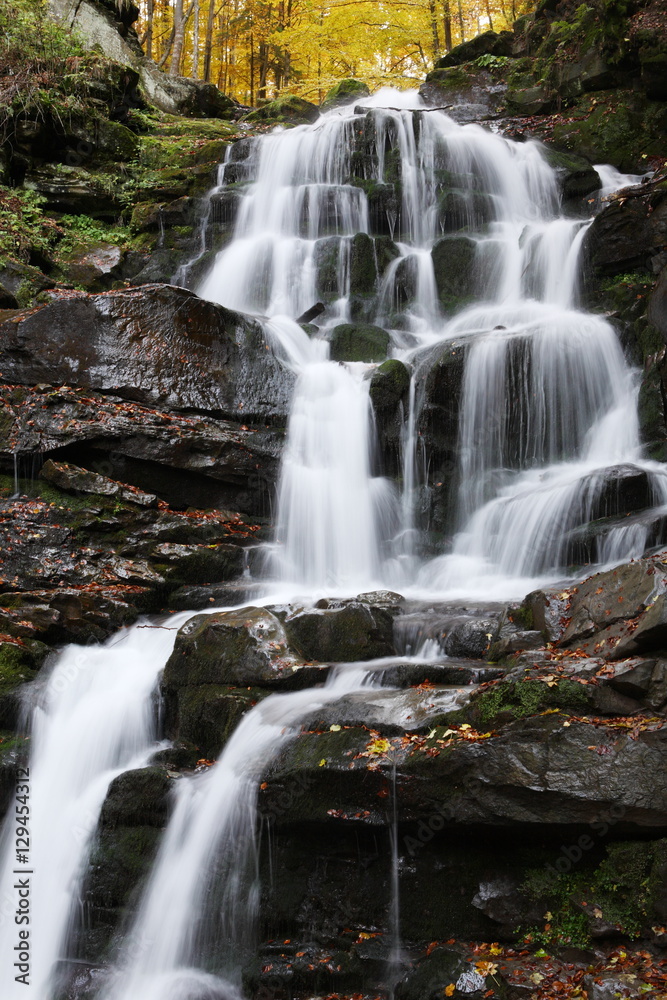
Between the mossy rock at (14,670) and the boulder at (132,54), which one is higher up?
the boulder at (132,54)

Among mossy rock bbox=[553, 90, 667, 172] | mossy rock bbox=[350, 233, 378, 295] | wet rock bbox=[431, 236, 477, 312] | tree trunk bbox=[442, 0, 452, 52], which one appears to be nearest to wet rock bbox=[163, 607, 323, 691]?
mossy rock bbox=[350, 233, 378, 295]

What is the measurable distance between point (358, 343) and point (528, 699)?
814cm

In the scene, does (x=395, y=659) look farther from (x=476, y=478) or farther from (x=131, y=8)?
(x=131, y=8)

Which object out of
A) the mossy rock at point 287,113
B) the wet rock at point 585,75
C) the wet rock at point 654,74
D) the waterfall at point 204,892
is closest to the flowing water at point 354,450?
the waterfall at point 204,892

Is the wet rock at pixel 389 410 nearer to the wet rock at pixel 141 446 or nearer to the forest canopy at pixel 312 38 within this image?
the wet rock at pixel 141 446

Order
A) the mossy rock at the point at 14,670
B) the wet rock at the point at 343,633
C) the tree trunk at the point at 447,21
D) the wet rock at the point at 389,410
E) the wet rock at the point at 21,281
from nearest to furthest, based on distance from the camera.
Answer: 1. the wet rock at the point at 343,633
2. the mossy rock at the point at 14,670
3. the wet rock at the point at 389,410
4. the wet rock at the point at 21,281
5. the tree trunk at the point at 447,21

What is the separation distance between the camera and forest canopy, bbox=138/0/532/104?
24.3m

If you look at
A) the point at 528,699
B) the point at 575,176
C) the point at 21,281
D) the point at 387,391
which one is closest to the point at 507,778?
the point at 528,699

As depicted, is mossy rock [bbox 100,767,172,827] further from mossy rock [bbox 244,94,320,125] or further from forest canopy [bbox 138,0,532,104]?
forest canopy [bbox 138,0,532,104]

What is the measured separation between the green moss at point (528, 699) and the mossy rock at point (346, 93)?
2026 centimetres

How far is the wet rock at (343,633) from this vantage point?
6.57 metres

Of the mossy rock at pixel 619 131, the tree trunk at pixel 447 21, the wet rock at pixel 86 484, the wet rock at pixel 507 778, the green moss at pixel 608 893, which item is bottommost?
the green moss at pixel 608 893

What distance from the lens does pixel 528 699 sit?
4.75 metres

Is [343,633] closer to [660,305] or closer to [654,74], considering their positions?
[660,305]
